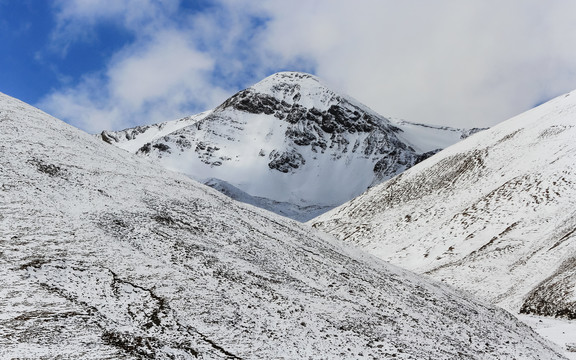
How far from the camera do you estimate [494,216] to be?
66.5 m

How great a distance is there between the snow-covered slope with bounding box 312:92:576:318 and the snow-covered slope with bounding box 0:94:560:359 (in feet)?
51.2

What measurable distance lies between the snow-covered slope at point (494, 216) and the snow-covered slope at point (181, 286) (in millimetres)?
15599

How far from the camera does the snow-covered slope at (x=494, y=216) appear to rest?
44.6 metres

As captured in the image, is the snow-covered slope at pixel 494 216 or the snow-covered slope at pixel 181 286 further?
the snow-covered slope at pixel 494 216

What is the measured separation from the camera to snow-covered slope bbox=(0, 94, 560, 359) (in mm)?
15242

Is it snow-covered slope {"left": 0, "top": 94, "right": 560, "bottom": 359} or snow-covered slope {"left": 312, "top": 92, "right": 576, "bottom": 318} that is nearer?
snow-covered slope {"left": 0, "top": 94, "right": 560, "bottom": 359}

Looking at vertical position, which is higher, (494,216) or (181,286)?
(494,216)

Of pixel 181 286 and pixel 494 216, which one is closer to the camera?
pixel 181 286

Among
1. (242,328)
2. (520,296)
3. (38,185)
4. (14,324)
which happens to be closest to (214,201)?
(38,185)

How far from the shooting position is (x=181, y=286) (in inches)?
759

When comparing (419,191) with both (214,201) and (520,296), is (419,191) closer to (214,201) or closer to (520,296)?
(520,296)

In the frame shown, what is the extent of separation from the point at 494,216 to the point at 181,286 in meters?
58.3

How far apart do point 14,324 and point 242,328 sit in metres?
7.33

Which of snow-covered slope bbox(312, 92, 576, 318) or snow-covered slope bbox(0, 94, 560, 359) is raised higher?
snow-covered slope bbox(312, 92, 576, 318)
